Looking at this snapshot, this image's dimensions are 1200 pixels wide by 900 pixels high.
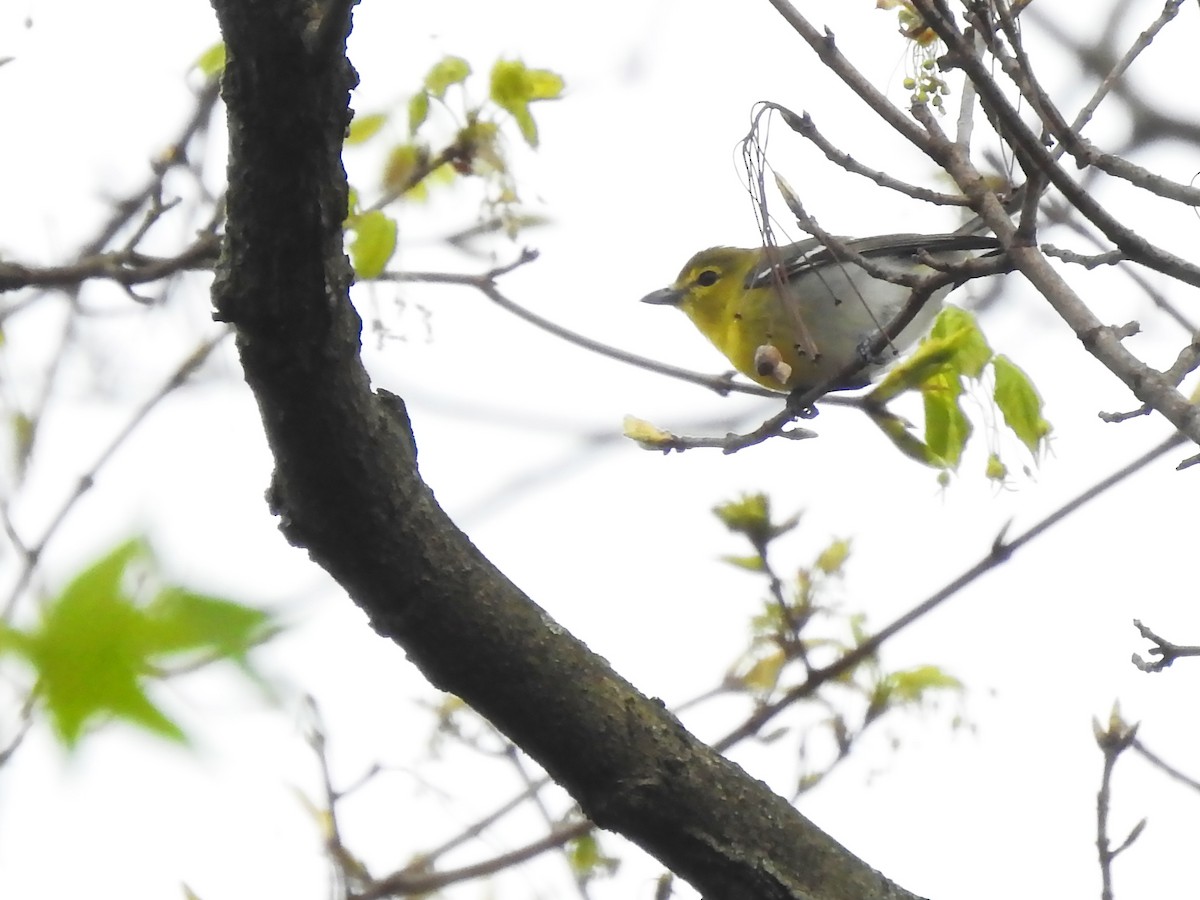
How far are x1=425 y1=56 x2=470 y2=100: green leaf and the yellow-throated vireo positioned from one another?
3.92ft

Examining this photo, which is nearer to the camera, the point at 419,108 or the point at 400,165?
the point at 419,108

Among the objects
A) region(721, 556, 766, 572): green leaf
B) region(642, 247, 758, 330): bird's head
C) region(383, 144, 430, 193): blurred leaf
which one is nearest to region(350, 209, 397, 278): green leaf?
region(383, 144, 430, 193): blurred leaf

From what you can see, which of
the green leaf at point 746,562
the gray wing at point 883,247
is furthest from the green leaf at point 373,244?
the gray wing at point 883,247

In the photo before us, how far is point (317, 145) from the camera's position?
1.74 metres

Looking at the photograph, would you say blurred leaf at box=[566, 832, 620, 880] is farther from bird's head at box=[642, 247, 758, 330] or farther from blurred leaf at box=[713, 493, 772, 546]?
bird's head at box=[642, 247, 758, 330]

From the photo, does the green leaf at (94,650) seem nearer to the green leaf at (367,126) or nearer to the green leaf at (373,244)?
the green leaf at (373,244)

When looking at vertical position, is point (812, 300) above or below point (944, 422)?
above

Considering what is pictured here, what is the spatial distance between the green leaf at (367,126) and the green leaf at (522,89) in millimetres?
376

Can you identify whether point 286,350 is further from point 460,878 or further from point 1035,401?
point 1035,401

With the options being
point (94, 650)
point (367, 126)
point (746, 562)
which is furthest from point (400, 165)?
point (94, 650)

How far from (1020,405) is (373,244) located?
1581 millimetres

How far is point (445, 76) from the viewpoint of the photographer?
3771mm

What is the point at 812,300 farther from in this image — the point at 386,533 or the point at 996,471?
the point at 386,533

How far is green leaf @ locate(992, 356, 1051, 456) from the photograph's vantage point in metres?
3.00
